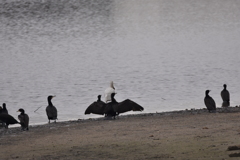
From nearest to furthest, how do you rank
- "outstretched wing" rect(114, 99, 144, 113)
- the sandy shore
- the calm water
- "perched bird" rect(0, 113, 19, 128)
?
the sandy shore → "perched bird" rect(0, 113, 19, 128) → "outstretched wing" rect(114, 99, 144, 113) → the calm water

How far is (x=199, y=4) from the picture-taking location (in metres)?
101

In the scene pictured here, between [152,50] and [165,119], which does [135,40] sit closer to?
[152,50]

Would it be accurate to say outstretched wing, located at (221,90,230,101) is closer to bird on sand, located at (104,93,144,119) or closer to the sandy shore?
the sandy shore

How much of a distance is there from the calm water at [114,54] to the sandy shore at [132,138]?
4.52m

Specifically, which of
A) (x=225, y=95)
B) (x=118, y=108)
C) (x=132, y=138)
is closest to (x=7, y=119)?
(x=118, y=108)

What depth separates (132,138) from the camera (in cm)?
1434

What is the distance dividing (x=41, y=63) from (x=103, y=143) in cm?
2913

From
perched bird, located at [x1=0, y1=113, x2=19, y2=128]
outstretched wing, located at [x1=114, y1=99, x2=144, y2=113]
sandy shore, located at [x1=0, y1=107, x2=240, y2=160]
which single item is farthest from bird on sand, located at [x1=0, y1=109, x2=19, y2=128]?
outstretched wing, located at [x1=114, y1=99, x2=144, y2=113]

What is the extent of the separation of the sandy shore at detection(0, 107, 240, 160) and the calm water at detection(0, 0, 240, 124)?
4.52 metres

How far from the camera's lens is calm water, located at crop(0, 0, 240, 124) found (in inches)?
1104

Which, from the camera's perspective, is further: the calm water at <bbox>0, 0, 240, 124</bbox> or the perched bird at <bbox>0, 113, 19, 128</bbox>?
the calm water at <bbox>0, 0, 240, 124</bbox>

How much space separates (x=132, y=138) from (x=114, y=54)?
33642mm

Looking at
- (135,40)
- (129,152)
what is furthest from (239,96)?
(135,40)

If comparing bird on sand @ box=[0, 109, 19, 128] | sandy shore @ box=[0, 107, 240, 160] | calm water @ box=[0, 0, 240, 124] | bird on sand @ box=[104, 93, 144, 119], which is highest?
calm water @ box=[0, 0, 240, 124]
